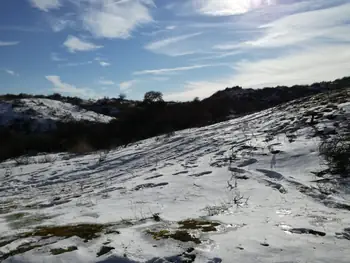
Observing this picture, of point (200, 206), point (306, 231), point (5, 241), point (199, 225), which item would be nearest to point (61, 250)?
point (5, 241)

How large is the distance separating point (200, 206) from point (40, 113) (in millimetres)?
28057

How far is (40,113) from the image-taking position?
30.2 meters

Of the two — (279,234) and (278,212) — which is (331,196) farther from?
(279,234)

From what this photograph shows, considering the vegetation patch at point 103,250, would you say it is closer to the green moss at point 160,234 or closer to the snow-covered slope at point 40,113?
the green moss at point 160,234

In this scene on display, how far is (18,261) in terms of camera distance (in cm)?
353

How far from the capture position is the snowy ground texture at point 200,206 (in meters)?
3.53

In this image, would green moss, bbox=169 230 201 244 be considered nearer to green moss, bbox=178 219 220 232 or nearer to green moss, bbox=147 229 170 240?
green moss, bbox=147 229 170 240

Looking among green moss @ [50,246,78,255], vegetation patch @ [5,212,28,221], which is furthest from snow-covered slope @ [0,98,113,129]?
green moss @ [50,246,78,255]

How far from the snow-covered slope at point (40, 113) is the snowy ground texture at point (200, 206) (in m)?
18.9

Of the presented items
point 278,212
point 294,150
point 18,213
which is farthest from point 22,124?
point 278,212

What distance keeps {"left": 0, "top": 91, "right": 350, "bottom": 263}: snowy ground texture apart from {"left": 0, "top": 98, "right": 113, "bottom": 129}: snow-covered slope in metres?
18.9

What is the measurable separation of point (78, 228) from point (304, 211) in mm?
3216

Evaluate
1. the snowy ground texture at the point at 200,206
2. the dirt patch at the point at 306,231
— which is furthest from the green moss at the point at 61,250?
the dirt patch at the point at 306,231

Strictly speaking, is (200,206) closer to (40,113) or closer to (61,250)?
(61,250)
